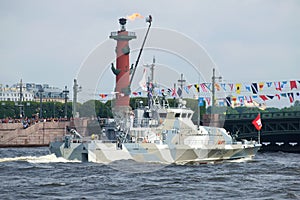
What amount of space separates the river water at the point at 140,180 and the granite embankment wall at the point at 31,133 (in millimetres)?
44051

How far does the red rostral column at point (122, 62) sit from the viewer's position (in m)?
96.1

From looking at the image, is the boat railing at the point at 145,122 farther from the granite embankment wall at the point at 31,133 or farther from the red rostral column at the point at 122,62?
the granite embankment wall at the point at 31,133

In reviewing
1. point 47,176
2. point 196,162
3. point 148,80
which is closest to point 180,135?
point 196,162

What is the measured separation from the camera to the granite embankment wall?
103688 millimetres

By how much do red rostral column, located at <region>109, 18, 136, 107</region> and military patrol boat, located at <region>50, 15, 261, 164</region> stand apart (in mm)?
29467

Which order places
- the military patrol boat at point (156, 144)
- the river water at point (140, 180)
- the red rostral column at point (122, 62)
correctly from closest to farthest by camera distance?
the river water at point (140, 180)
the military patrol boat at point (156, 144)
the red rostral column at point (122, 62)

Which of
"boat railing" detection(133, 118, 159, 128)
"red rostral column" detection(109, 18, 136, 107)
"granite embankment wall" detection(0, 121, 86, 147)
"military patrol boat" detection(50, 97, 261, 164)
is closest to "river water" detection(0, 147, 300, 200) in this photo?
"military patrol boat" detection(50, 97, 261, 164)

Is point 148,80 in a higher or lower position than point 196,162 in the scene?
higher

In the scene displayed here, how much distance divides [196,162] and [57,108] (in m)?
93.7

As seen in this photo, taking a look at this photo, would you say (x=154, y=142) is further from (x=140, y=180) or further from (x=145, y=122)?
(x=140, y=180)

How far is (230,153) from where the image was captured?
6619cm

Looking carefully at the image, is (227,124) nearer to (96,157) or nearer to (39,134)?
(39,134)

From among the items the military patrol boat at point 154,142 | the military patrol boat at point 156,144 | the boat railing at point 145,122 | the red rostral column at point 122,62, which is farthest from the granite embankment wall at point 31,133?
the boat railing at point 145,122

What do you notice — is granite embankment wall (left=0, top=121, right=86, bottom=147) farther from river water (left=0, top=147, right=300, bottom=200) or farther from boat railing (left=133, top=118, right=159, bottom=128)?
boat railing (left=133, top=118, right=159, bottom=128)
